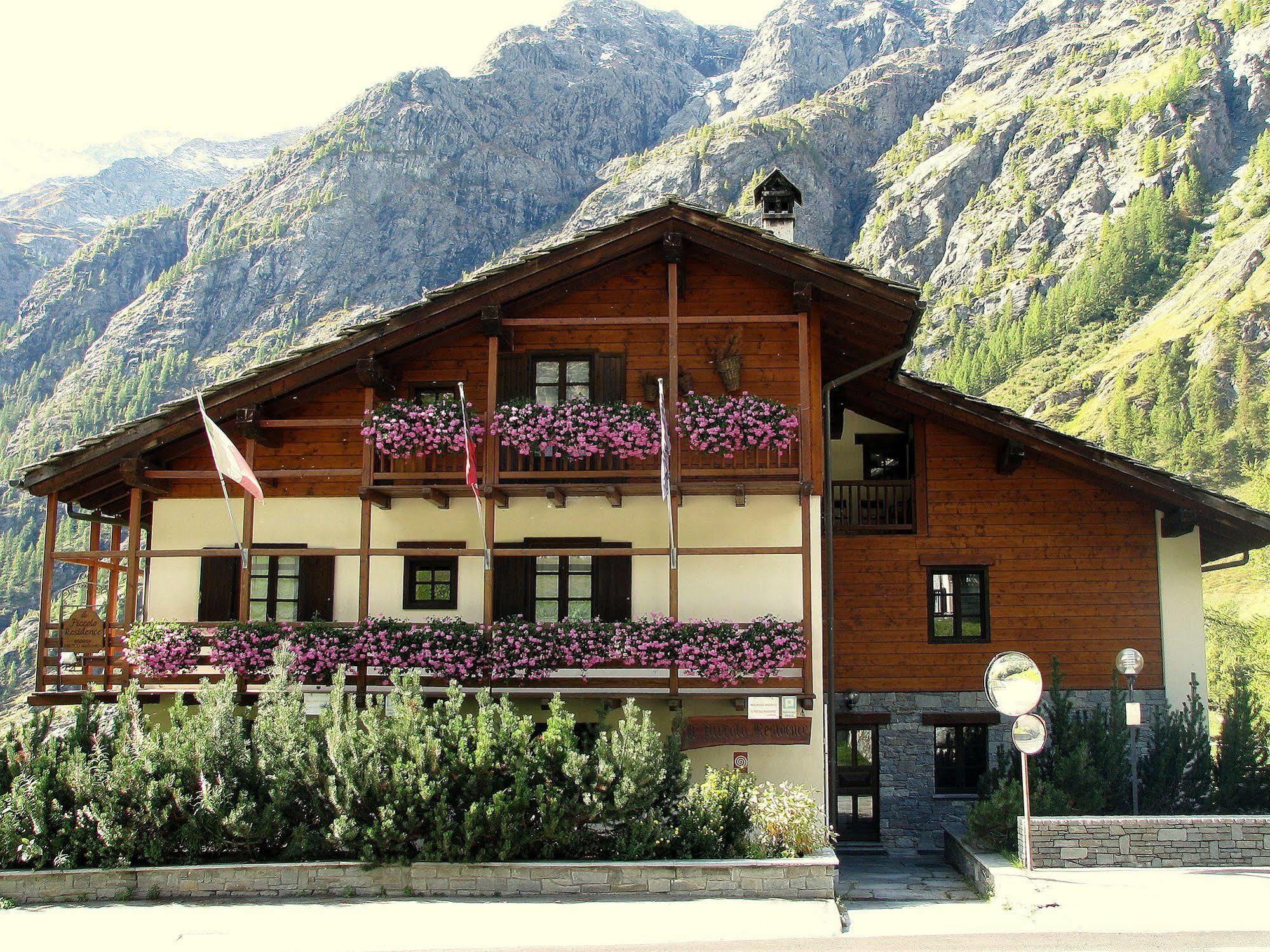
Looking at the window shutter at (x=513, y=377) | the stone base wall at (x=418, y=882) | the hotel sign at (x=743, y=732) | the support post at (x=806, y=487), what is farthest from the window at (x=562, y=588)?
the stone base wall at (x=418, y=882)

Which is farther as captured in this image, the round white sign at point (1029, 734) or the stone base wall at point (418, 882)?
the round white sign at point (1029, 734)

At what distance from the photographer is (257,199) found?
557ft

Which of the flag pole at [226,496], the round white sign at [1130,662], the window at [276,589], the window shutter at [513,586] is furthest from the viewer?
the window at [276,589]

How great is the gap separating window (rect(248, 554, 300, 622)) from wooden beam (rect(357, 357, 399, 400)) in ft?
9.63

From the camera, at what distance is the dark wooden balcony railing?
21.2 metres

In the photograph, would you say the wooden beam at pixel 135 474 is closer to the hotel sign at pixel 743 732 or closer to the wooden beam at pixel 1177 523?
the hotel sign at pixel 743 732

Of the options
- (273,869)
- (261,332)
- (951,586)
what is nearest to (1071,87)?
(261,332)

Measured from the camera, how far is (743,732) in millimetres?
16656

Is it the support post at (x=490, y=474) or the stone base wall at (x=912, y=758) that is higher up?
the support post at (x=490, y=474)

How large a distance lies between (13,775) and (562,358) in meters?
9.28

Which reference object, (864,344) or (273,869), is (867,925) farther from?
(864,344)

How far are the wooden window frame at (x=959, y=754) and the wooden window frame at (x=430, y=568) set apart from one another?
844 centimetres

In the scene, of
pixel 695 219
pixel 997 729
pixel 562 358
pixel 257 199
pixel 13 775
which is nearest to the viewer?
pixel 13 775

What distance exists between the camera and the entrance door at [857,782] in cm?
2073
